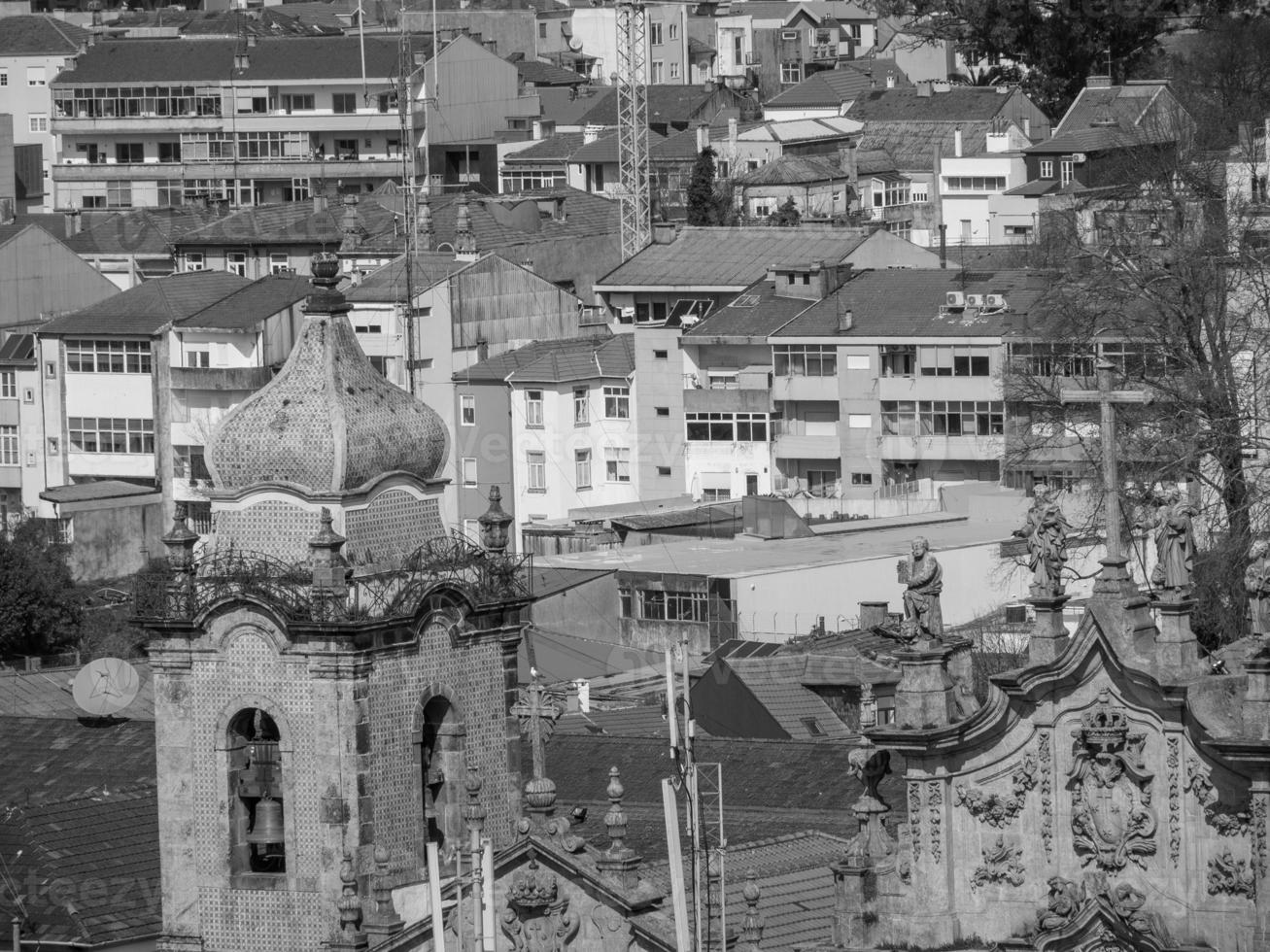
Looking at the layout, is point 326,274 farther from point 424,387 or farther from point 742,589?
point 424,387

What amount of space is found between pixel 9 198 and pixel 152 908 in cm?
11455

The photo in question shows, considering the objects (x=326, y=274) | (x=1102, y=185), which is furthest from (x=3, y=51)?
(x=326, y=274)

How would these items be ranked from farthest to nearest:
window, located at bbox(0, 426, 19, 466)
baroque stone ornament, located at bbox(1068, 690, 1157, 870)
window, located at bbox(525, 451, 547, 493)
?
window, located at bbox(0, 426, 19, 466) → window, located at bbox(525, 451, 547, 493) → baroque stone ornament, located at bbox(1068, 690, 1157, 870)

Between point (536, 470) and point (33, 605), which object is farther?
point (536, 470)

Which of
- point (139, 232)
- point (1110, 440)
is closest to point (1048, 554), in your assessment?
point (1110, 440)

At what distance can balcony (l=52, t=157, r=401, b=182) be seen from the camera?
156m

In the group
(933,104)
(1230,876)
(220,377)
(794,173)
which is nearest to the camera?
(1230,876)

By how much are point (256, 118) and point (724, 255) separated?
142ft

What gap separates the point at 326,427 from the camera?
4428 cm

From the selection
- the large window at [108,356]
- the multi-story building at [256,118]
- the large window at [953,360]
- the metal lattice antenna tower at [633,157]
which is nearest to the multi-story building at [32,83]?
the multi-story building at [256,118]

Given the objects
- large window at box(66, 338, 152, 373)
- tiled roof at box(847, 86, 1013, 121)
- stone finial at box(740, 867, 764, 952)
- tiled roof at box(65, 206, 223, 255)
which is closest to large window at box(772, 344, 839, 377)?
large window at box(66, 338, 152, 373)

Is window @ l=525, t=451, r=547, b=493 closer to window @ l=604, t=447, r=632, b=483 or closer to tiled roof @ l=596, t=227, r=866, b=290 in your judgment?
window @ l=604, t=447, r=632, b=483

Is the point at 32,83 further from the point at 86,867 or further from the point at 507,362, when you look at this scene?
the point at 86,867

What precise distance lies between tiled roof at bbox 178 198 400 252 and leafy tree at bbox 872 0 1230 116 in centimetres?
1933
